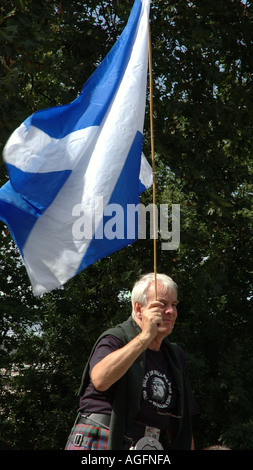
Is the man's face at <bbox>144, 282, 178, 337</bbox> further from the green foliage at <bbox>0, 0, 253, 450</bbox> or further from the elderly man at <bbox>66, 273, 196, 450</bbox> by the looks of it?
the green foliage at <bbox>0, 0, 253, 450</bbox>

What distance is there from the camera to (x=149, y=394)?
3025 mm

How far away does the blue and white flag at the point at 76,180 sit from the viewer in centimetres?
358

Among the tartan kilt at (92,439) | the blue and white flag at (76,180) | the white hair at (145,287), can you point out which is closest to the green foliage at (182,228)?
the blue and white flag at (76,180)

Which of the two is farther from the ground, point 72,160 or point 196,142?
point 196,142

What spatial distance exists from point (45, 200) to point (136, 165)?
0.57 meters

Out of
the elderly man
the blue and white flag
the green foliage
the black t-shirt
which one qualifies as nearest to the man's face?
the elderly man

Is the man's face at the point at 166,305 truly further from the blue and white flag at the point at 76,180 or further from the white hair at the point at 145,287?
the blue and white flag at the point at 76,180

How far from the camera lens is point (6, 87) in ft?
20.1

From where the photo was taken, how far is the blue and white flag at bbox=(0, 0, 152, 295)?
3.58 m

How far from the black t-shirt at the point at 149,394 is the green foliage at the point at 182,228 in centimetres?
377

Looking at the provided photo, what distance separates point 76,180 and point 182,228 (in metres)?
6.63

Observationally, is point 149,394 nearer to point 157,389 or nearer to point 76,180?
point 157,389
